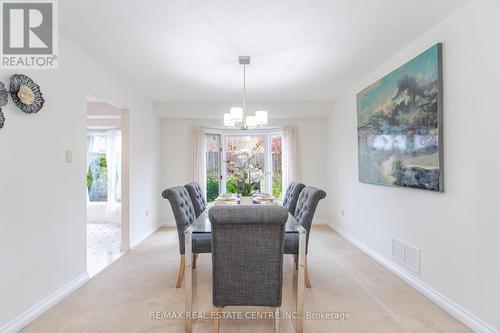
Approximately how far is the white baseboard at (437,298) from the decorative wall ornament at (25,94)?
12.4 ft

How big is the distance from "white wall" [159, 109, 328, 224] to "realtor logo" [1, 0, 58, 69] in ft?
10.2

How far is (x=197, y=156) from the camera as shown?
5500 millimetres

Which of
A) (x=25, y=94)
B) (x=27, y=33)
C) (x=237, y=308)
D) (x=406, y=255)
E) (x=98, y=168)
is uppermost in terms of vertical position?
(x=27, y=33)

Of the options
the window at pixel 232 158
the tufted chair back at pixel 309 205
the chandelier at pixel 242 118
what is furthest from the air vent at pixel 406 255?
the window at pixel 232 158

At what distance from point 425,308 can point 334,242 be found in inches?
79.2

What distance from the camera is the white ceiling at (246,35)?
2141 millimetres

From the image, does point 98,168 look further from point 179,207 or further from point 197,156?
point 179,207

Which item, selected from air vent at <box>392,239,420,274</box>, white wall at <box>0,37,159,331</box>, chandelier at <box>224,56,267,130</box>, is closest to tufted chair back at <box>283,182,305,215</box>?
chandelier at <box>224,56,267,130</box>

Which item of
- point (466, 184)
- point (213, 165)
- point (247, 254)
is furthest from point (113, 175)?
point (466, 184)

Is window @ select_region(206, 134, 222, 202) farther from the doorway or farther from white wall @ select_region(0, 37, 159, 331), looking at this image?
white wall @ select_region(0, 37, 159, 331)

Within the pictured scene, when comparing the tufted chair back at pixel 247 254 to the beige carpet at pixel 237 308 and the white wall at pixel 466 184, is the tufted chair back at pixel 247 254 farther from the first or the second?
the white wall at pixel 466 184

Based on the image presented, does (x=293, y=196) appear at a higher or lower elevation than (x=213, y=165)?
lower

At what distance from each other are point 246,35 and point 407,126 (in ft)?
6.01

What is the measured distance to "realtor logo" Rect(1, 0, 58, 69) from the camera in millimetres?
2115
